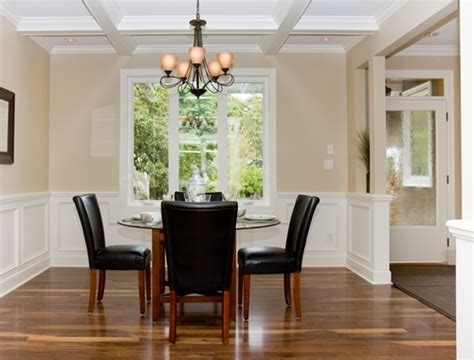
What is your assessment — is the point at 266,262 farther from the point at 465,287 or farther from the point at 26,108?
the point at 26,108

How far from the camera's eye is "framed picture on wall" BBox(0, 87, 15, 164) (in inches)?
155

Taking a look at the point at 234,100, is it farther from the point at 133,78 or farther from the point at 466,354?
the point at 466,354

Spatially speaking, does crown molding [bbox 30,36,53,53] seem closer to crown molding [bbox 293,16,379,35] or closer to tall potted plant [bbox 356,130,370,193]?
crown molding [bbox 293,16,379,35]

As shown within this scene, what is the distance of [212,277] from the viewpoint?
281 centimetres

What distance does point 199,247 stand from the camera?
9.06 ft

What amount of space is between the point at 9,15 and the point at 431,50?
185 inches

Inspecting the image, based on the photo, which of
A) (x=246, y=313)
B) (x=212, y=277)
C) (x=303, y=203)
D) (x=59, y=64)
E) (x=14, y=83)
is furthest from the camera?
(x=59, y=64)

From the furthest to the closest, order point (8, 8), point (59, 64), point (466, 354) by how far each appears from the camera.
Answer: point (59, 64) < point (8, 8) < point (466, 354)

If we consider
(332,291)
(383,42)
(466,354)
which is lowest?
(332,291)

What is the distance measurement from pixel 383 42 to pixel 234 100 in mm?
1898

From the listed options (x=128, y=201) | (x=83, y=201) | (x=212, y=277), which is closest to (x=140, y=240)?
(x=128, y=201)

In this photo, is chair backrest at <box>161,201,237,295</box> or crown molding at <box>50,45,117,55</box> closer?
chair backrest at <box>161,201,237,295</box>

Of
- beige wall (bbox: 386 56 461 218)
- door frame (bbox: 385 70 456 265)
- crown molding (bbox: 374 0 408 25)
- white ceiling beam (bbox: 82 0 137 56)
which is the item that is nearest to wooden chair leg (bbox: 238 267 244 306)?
white ceiling beam (bbox: 82 0 137 56)

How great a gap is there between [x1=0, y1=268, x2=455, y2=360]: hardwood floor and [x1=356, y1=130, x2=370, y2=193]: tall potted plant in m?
1.34
